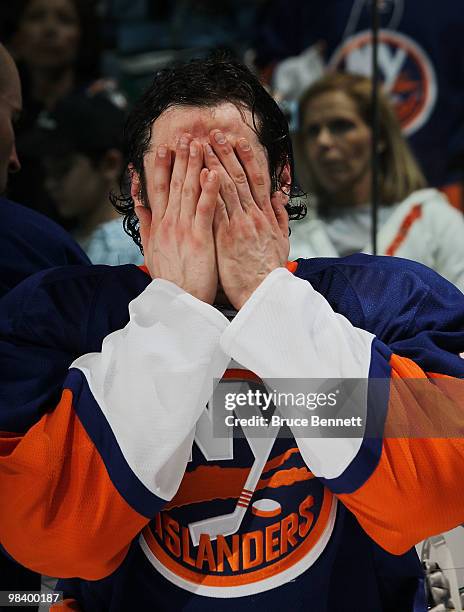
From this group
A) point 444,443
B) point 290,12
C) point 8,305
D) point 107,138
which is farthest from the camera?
point 290,12

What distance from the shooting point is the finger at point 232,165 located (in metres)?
0.97

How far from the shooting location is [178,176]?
97 centimetres

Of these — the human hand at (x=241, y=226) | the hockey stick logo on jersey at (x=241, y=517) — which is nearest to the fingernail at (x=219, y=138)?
the human hand at (x=241, y=226)

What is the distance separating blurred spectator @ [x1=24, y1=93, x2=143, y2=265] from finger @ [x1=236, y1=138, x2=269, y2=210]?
1.16 metres

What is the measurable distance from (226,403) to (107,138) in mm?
1363

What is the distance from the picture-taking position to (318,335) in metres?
0.92

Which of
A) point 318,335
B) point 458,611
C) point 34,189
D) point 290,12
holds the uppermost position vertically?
point 290,12

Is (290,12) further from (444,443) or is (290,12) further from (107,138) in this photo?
(444,443)

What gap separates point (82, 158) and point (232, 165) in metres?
1.33

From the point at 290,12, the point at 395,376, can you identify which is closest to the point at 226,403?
the point at 395,376

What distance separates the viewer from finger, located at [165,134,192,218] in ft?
3.16

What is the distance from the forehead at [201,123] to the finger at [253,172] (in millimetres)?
19

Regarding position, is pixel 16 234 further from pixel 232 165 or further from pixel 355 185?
pixel 355 185

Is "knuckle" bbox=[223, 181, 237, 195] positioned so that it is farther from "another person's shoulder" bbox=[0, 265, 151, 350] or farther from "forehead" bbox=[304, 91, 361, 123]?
"forehead" bbox=[304, 91, 361, 123]
